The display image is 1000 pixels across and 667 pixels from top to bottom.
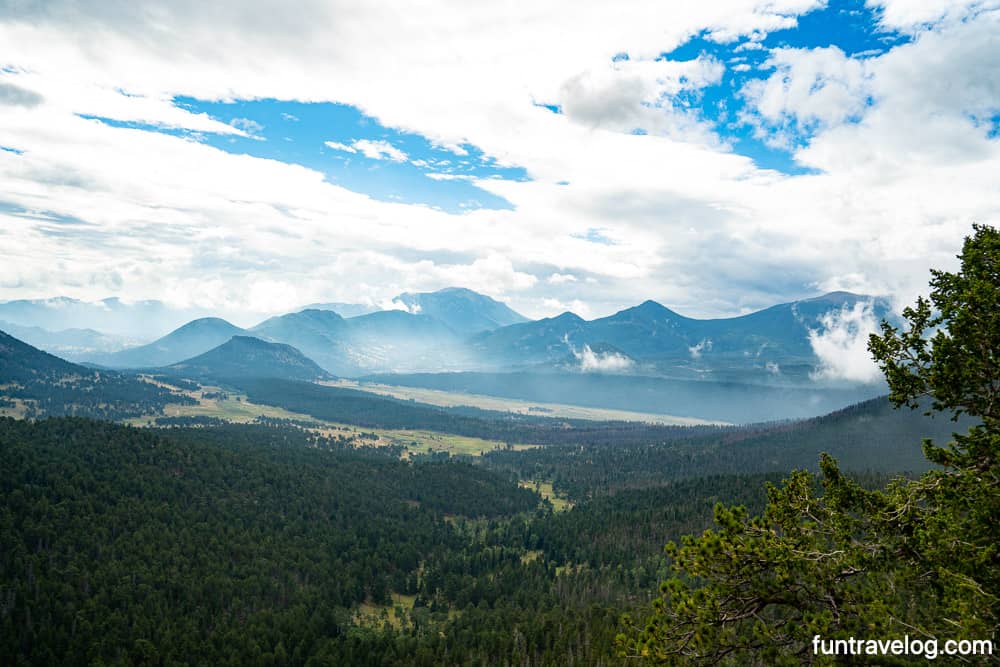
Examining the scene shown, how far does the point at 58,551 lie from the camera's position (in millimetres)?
109062

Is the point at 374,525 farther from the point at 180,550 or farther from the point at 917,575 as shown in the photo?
the point at 917,575

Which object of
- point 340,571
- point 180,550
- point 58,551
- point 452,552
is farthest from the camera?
point 452,552

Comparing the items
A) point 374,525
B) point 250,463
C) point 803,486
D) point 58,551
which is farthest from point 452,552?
point 803,486

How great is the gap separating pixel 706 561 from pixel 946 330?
11.7 metres

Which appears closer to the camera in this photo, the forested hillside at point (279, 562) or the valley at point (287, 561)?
the forested hillside at point (279, 562)

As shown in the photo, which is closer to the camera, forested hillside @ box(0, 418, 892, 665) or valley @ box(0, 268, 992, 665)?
forested hillside @ box(0, 418, 892, 665)

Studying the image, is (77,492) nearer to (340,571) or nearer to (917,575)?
(340,571)

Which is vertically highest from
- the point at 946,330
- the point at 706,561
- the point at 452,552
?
A: the point at 946,330

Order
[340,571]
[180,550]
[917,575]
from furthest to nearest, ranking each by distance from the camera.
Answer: [340,571] → [180,550] → [917,575]

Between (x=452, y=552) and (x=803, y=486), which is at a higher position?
(x=803, y=486)

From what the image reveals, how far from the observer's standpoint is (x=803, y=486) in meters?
18.4

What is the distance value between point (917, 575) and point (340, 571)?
5335 inches

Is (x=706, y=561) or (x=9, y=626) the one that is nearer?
(x=706, y=561)

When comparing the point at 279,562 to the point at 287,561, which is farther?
the point at 287,561
